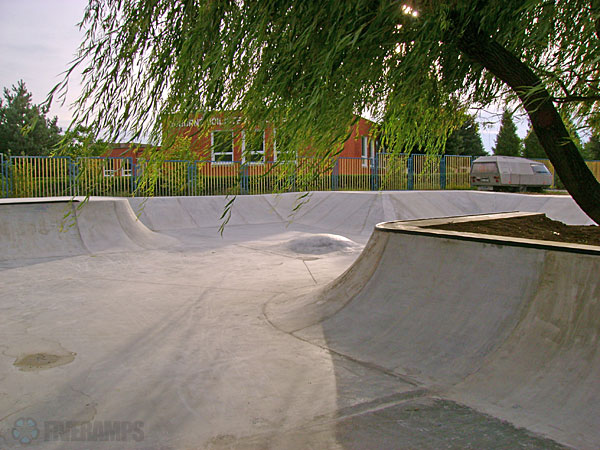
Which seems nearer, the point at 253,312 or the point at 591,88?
the point at 591,88

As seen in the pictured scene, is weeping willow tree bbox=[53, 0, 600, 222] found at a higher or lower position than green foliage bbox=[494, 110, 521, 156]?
lower

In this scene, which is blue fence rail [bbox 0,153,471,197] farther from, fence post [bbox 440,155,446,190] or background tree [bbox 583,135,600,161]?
background tree [bbox 583,135,600,161]

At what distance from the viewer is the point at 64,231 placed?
9.44m

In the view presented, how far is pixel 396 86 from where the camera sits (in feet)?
12.4

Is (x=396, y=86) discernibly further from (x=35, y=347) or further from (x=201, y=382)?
(x=35, y=347)

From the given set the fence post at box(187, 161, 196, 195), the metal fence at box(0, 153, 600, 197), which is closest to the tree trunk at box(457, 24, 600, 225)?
the metal fence at box(0, 153, 600, 197)

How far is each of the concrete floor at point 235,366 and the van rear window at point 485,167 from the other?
55.4 ft

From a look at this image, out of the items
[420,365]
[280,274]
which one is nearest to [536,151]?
[280,274]

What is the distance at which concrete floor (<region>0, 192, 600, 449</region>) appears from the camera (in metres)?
2.60

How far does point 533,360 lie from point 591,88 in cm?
271

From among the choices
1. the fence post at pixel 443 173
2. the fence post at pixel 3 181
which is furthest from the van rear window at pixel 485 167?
the fence post at pixel 3 181

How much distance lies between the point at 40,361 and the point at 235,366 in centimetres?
154

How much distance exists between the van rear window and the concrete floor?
16.9m

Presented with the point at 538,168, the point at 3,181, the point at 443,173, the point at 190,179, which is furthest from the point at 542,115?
the point at 538,168
